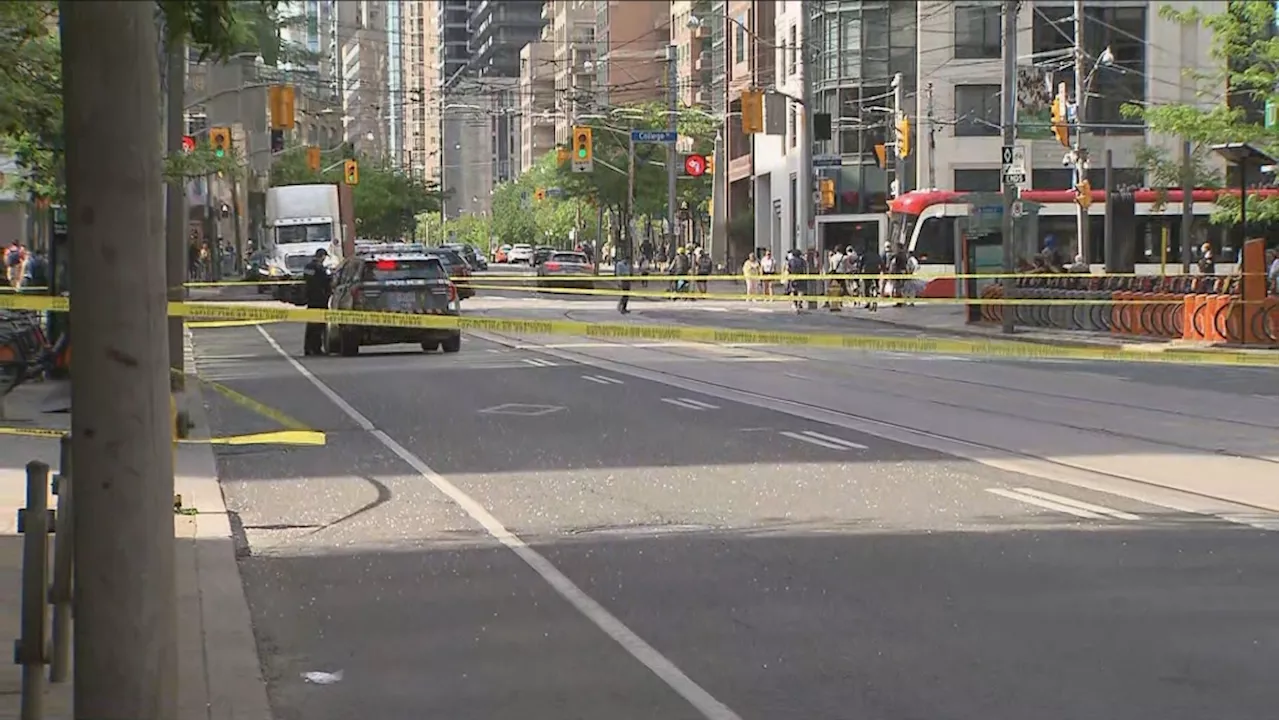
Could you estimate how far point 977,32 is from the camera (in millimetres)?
72688

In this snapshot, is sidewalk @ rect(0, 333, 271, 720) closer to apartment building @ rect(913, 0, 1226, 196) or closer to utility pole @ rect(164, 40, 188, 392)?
utility pole @ rect(164, 40, 188, 392)

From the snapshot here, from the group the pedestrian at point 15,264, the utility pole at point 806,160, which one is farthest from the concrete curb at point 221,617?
the utility pole at point 806,160

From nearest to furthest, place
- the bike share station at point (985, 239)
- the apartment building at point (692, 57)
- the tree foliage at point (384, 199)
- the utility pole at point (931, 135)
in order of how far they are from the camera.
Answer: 1. the bike share station at point (985, 239)
2. the utility pole at point (931, 135)
3. the apartment building at point (692, 57)
4. the tree foliage at point (384, 199)

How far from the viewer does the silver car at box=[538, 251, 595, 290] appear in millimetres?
68756

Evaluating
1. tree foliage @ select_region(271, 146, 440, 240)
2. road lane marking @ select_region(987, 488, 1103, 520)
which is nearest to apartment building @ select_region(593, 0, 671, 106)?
tree foliage @ select_region(271, 146, 440, 240)

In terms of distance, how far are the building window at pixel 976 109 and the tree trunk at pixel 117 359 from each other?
228ft

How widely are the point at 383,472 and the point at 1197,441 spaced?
7281 mm

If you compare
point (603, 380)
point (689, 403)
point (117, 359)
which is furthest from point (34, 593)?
point (603, 380)

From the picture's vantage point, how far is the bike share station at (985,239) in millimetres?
45438

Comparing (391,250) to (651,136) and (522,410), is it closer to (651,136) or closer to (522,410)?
(522,410)

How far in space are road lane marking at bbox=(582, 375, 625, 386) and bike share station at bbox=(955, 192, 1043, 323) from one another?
18488mm

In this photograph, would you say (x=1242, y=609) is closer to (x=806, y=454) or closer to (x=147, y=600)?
(x=147, y=600)

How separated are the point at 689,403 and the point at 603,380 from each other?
3929 mm

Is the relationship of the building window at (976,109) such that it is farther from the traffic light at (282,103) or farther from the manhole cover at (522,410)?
the manhole cover at (522,410)
